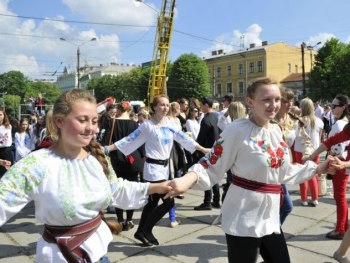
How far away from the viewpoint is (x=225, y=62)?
230ft

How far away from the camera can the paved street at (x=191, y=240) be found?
14.1 feet

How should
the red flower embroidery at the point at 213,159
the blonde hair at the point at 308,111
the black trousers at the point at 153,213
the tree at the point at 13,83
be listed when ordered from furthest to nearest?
the tree at the point at 13,83 → the blonde hair at the point at 308,111 → the black trousers at the point at 153,213 → the red flower embroidery at the point at 213,159

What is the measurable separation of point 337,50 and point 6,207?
45.9m

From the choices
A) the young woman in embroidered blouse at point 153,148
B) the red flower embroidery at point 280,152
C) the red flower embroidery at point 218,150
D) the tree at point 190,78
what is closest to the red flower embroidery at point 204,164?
the red flower embroidery at point 218,150

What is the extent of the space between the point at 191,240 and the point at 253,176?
254 centimetres

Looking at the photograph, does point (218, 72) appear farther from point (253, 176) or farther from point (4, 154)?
point (253, 176)

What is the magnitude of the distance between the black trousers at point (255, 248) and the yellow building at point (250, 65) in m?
60.0

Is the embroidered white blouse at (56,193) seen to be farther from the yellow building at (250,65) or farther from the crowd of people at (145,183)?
the yellow building at (250,65)

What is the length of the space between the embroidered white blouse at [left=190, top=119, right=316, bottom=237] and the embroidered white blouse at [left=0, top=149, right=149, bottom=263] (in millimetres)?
881

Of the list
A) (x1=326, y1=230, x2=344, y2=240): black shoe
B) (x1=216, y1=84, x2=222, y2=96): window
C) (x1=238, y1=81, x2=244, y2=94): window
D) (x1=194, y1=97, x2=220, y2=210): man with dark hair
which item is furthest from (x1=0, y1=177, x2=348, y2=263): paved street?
(x1=216, y1=84, x2=222, y2=96): window

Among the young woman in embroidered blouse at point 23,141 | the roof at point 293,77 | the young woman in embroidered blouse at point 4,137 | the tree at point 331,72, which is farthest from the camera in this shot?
the roof at point 293,77

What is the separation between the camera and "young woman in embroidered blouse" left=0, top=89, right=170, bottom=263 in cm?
186

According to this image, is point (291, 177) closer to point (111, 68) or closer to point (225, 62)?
point (225, 62)

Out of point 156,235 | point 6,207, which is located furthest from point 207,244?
point 6,207
